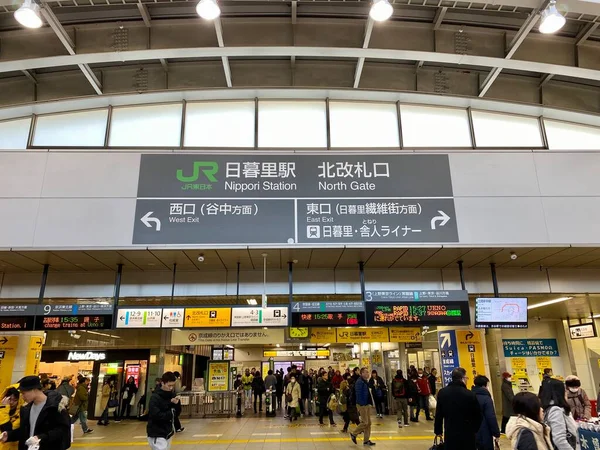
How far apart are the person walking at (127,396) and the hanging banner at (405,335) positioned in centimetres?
880

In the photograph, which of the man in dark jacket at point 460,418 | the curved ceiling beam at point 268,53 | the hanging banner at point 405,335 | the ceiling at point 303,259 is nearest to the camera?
the man in dark jacket at point 460,418

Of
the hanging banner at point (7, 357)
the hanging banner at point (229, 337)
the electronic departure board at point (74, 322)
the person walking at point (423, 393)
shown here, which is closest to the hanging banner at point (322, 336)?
the hanging banner at point (229, 337)

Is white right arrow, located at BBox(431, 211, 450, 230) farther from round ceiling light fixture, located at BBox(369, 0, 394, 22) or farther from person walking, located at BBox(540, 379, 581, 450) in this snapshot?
round ceiling light fixture, located at BBox(369, 0, 394, 22)

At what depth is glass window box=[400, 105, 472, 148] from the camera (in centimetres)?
1145

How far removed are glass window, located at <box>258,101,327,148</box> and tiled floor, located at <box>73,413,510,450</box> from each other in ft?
22.6

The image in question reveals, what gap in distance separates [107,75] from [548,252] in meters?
11.4

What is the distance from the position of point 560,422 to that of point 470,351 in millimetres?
6637

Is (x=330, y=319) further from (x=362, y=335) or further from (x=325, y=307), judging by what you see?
(x=362, y=335)

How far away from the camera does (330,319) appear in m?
9.00

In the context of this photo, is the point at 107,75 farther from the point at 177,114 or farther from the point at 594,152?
the point at 594,152

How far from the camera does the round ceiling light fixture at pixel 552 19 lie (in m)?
7.15

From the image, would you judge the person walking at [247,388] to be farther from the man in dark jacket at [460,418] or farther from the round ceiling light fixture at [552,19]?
the round ceiling light fixture at [552,19]

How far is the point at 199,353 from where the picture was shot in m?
21.6

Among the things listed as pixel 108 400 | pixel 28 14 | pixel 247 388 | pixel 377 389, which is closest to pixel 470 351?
pixel 377 389
